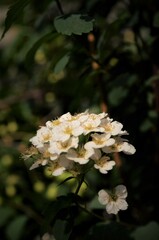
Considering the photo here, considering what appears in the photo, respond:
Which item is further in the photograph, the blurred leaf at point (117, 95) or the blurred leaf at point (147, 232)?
the blurred leaf at point (117, 95)

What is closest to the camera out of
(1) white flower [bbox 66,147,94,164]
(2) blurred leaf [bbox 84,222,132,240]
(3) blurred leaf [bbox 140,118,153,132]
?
(1) white flower [bbox 66,147,94,164]

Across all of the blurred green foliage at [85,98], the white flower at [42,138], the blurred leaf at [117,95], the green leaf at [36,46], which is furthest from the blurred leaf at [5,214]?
the white flower at [42,138]

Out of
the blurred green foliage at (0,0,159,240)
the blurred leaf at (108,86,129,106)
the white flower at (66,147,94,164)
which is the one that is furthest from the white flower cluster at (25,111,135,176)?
the blurred leaf at (108,86,129,106)

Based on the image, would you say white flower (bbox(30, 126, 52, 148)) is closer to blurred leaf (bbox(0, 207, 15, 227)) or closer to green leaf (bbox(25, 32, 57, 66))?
green leaf (bbox(25, 32, 57, 66))

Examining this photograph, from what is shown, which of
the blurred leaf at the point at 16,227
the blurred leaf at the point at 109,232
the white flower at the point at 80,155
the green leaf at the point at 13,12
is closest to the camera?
the white flower at the point at 80,155

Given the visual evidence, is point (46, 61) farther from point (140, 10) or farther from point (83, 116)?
point (83, 116)

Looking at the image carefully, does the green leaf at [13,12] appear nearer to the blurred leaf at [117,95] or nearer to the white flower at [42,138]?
the white flower at [42,138]

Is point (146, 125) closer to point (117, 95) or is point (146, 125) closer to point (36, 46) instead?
point (117, 95)

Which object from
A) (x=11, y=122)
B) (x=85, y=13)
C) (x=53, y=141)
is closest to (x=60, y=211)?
(x=53, y=141)
